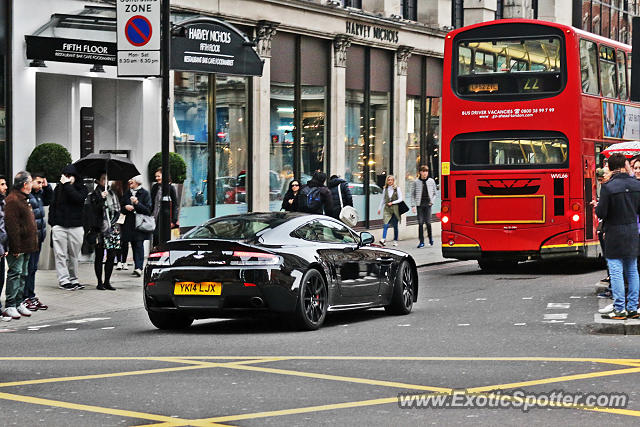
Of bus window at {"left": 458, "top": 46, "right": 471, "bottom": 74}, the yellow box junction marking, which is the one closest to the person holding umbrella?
bus window at {"left": 458, "top": 46, "right": 471, "bottom": 74}

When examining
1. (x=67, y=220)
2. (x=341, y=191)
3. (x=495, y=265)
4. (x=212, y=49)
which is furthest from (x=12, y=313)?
(x=495, y=265)

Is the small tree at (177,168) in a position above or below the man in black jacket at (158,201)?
above

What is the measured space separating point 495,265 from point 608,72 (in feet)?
14.2

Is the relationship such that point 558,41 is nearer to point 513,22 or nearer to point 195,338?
point 513,22

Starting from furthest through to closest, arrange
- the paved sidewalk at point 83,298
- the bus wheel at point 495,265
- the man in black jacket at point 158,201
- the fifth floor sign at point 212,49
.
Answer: the fifth floor sign at point 212,49 → the bus wheel at point 495,265 → the man in black jacket at point 158,201 → the paved sidewalk at point 83,298

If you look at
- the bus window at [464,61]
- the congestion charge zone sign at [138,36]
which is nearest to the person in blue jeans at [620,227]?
the congestion charge zone sign at [138,36]

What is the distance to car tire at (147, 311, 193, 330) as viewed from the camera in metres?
14.1

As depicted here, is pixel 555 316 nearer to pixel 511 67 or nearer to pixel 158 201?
pixel 511 67

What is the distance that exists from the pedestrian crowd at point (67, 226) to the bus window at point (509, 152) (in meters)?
5.25

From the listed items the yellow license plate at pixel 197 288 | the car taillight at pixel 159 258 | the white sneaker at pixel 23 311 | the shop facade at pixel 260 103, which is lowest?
the white sneaker at pixel 23 311

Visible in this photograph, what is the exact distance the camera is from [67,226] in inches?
742

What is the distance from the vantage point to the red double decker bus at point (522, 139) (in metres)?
22.0

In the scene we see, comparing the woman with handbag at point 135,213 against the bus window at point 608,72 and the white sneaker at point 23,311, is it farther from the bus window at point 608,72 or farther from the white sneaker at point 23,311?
the bus window at point 608,72

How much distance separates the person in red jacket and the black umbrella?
12.4ft
